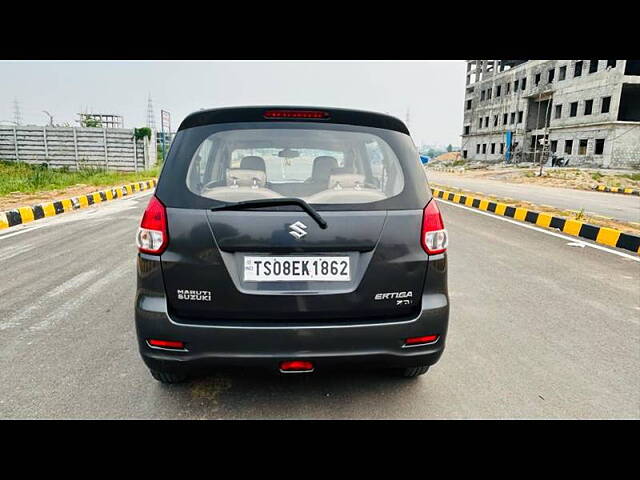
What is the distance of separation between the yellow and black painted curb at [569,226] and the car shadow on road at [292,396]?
619cm

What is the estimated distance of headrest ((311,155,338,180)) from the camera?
8.40 feet

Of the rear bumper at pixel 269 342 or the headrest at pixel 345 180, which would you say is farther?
the headrest at pixel 345 180

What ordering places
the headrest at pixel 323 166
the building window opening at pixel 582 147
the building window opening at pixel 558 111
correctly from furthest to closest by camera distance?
1. the building window opening at pixel 558 111
2. the building window opening at pixel 582 147
3. the headrest at pixel 323 166

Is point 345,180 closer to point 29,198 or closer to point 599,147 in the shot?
point 29,198

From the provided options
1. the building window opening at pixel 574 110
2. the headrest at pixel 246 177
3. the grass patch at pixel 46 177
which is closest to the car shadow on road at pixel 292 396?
the headrest at pixel 246 177

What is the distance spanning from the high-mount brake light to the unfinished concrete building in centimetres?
3143

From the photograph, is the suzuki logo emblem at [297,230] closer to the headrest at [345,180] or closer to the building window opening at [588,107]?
the headrest at [345,180]

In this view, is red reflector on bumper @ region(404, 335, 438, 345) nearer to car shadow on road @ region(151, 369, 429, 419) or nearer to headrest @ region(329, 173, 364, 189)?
car shadow on road @ region(151, 369, 429, 419)

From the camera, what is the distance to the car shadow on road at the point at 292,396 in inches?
90.7
